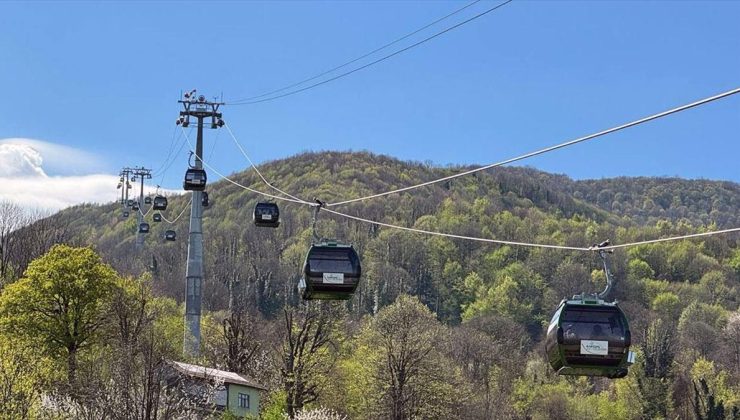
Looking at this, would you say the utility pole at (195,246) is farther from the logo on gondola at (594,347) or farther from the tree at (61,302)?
the logo on gondola at (594,347)

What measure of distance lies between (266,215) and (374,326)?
4366 cm

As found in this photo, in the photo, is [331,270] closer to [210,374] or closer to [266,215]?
[266,215]

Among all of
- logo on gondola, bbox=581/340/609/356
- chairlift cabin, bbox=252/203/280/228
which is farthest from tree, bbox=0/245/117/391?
logo on gondola, bbox=581/340/609/356

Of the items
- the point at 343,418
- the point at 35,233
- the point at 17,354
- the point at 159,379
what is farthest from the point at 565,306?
the point at 35,233

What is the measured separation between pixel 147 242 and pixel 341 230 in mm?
31687

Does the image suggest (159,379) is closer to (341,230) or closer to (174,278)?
(174,278)

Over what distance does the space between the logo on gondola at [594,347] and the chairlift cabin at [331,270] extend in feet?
20.7

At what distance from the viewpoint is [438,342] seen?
8144cm

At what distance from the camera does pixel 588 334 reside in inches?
782

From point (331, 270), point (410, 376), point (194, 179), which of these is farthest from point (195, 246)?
point (331, 270)

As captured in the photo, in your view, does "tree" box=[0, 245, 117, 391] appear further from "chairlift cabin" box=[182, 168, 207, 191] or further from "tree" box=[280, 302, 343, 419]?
"tree" box=[280, 302, 343, 419]

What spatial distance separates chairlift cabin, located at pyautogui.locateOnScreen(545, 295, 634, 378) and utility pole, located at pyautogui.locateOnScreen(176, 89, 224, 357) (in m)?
37.7

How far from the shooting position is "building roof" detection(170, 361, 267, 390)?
5706cm

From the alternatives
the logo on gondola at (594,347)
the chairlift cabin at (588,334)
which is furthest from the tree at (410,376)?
the logo on gondola at (594,347)
